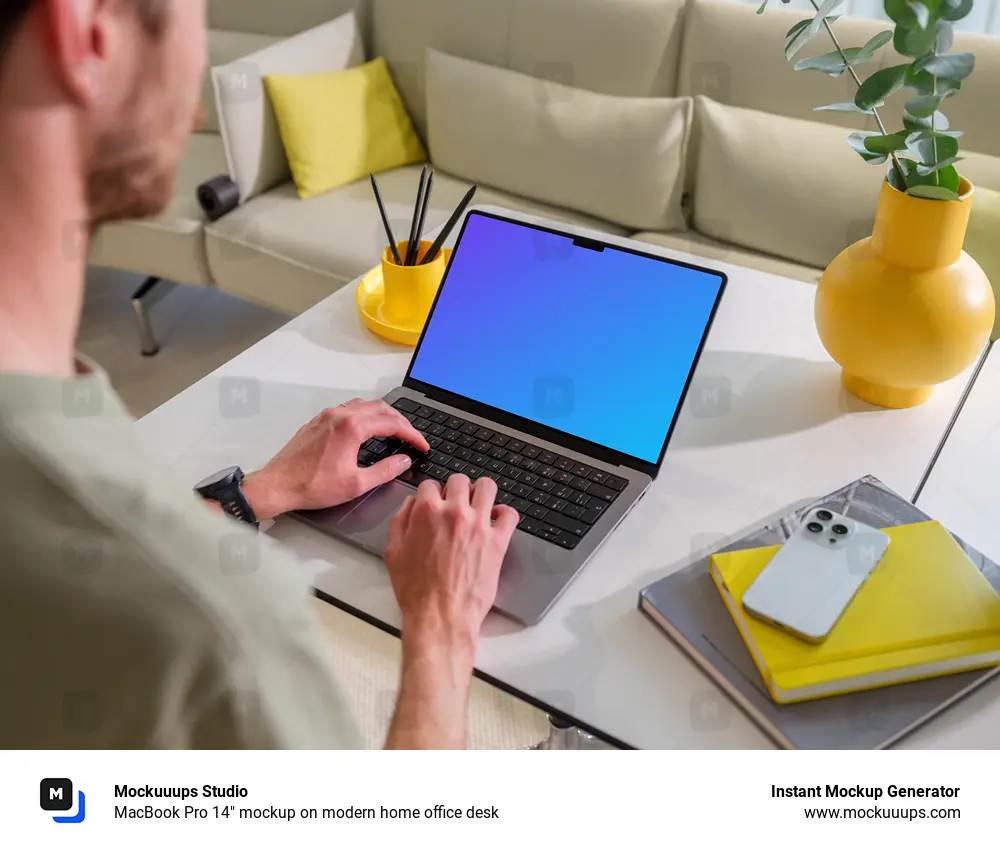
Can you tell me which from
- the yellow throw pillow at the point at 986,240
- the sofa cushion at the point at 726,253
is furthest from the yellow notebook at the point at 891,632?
the sofa cushion at the point at 726,253

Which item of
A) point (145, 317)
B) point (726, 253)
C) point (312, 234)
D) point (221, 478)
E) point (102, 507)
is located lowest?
point (145, 317)

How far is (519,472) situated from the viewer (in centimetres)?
93

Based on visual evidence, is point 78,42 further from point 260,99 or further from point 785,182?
point 260,99

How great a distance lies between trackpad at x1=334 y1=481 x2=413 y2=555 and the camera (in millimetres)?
869

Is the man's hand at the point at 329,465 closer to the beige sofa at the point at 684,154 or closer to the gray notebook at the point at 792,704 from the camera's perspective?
the gray notebook at the point at 792,704

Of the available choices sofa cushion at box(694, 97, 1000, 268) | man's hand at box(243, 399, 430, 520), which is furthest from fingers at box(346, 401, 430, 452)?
sofa cushion at box(694, 97, 1000, 268)

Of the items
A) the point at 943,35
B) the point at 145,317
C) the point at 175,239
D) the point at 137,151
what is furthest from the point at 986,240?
the point at 145,317

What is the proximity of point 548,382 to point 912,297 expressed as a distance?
1.28ft

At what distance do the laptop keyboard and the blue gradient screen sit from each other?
0.14 ft

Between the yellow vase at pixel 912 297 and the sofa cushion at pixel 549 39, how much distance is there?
1.26 metres

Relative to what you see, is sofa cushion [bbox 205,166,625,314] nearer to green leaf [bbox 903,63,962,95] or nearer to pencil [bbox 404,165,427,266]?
pencil [bbox 404,165,427,266]

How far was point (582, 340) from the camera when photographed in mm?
978

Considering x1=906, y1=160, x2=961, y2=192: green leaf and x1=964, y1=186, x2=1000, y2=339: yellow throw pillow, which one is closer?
x1=906, y1=160, x2=961, y2=192: green leaf
